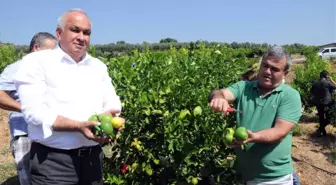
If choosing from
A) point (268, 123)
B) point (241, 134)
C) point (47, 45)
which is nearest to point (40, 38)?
point (47, 45)

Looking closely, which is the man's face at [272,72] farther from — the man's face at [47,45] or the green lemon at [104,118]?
the man's face at [47,45]

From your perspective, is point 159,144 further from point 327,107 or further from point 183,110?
point 327,107

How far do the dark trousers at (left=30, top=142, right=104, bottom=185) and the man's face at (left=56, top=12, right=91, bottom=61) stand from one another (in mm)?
567

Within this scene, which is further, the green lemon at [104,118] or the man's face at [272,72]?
the man's face at [272,72]

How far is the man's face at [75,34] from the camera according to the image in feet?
6.83

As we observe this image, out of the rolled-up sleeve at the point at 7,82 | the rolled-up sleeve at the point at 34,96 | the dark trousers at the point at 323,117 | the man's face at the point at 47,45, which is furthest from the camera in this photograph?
the dark trousers at the point at 323,117

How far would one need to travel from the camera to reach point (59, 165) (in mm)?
2113

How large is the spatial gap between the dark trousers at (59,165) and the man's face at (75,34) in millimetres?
567

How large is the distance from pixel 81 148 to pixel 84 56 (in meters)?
0.56

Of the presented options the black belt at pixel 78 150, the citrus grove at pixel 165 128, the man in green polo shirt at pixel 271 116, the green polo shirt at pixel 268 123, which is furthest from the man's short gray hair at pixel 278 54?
the black belt at pixel 78 150

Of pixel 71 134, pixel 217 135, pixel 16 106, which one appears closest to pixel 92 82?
pixel 71 134

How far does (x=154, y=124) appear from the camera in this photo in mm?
3506

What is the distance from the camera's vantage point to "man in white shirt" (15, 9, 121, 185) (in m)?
1.98

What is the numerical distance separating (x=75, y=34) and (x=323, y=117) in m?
8.07
